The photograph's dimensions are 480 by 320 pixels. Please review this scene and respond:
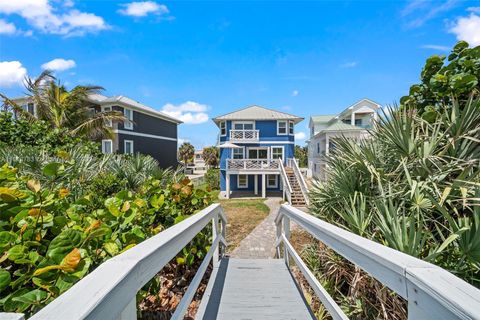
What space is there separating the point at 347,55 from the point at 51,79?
18.3 m

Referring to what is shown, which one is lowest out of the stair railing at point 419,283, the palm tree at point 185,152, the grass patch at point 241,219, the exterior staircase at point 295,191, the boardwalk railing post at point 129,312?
the grass patch at point 241,219

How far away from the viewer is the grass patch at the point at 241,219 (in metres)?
9.91

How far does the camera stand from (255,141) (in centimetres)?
2256

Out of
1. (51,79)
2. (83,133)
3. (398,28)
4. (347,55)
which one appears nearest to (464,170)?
(398,28)

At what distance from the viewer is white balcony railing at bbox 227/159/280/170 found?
21.4 meters

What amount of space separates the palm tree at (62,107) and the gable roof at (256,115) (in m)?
9.57

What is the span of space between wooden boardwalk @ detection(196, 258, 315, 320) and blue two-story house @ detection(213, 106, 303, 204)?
18.1 metres

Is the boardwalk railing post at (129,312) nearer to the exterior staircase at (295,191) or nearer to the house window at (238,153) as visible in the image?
the exterior staircase at (295,191)

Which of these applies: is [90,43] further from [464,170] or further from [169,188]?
[464,170]

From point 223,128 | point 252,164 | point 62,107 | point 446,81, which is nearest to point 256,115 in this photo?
point 223,128

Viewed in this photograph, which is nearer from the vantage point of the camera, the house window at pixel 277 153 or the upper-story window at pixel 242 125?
the upper-story window at pixel 242 125

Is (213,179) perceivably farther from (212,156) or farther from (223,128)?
(212,156)

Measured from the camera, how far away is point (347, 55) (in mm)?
10859

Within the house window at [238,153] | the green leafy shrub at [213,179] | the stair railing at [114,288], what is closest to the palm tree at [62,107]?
the house window at [238,153]
